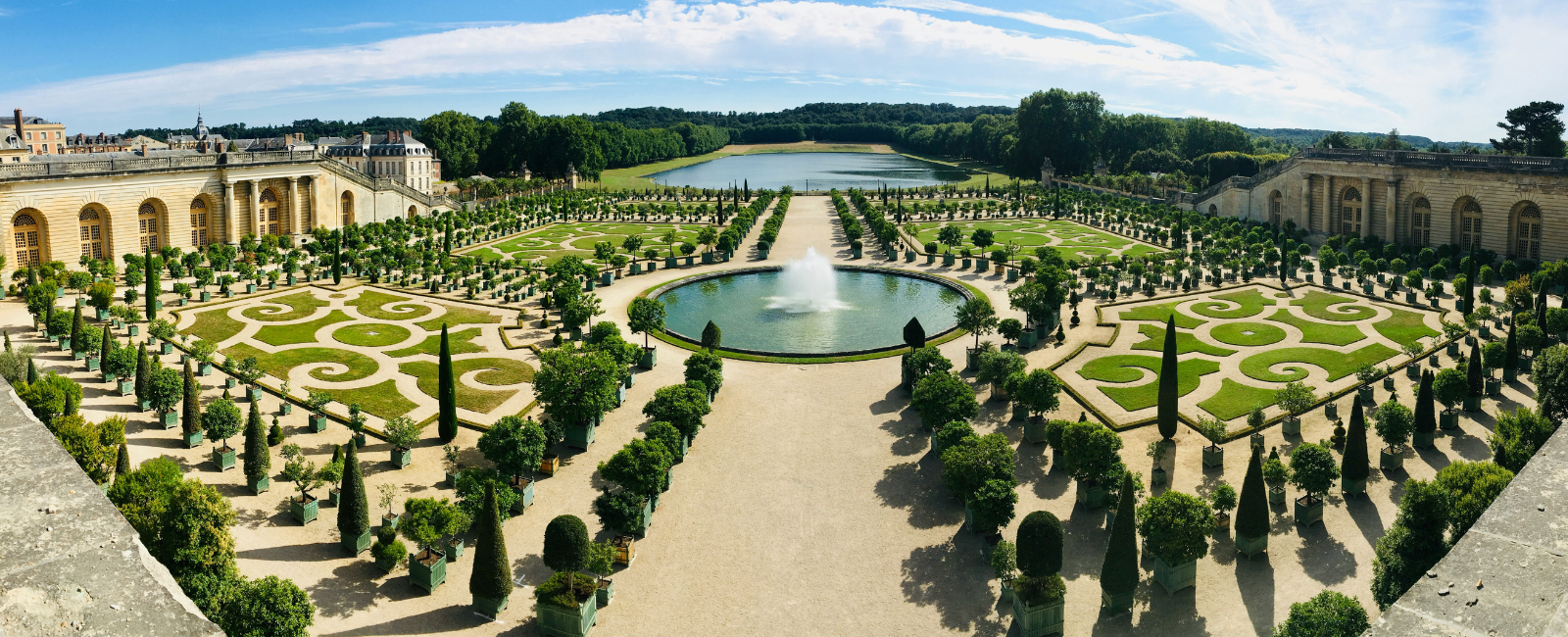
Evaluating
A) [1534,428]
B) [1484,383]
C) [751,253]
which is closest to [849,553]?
[1534,428]

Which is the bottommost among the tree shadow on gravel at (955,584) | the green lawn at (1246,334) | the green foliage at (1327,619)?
the tree shadow on gravel at (955,584)

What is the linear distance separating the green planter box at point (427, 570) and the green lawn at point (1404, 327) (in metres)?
40.8

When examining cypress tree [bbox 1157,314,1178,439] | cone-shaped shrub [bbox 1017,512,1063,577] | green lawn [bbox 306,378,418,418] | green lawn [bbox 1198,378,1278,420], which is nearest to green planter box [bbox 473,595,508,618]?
cone-shaped shrub [bbox 1017,512,1063,577]

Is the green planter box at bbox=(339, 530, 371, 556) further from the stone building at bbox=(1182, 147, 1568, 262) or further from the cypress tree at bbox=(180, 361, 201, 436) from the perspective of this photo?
the stone building at bbox=(1182, 147, 1568, 262)

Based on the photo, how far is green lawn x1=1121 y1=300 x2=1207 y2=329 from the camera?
4844 centimetres

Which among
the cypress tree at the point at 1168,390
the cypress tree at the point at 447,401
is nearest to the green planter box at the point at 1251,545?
the cypress tree at the point at 1168,390

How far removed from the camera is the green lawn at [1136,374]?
36344 millimetres

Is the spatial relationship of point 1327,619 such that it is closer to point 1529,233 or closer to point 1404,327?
point 1404,327

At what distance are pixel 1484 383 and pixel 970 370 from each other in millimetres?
19043

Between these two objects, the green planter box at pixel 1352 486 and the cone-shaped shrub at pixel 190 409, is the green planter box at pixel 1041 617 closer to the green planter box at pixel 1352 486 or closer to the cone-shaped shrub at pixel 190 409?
the green planter box at pixel 1352 486

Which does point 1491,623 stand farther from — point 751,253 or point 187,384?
point 751,253

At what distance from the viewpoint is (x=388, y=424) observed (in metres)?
30.3

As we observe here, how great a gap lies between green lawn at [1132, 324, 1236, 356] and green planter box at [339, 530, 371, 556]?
32.3m

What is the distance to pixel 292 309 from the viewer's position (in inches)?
→ 2052
